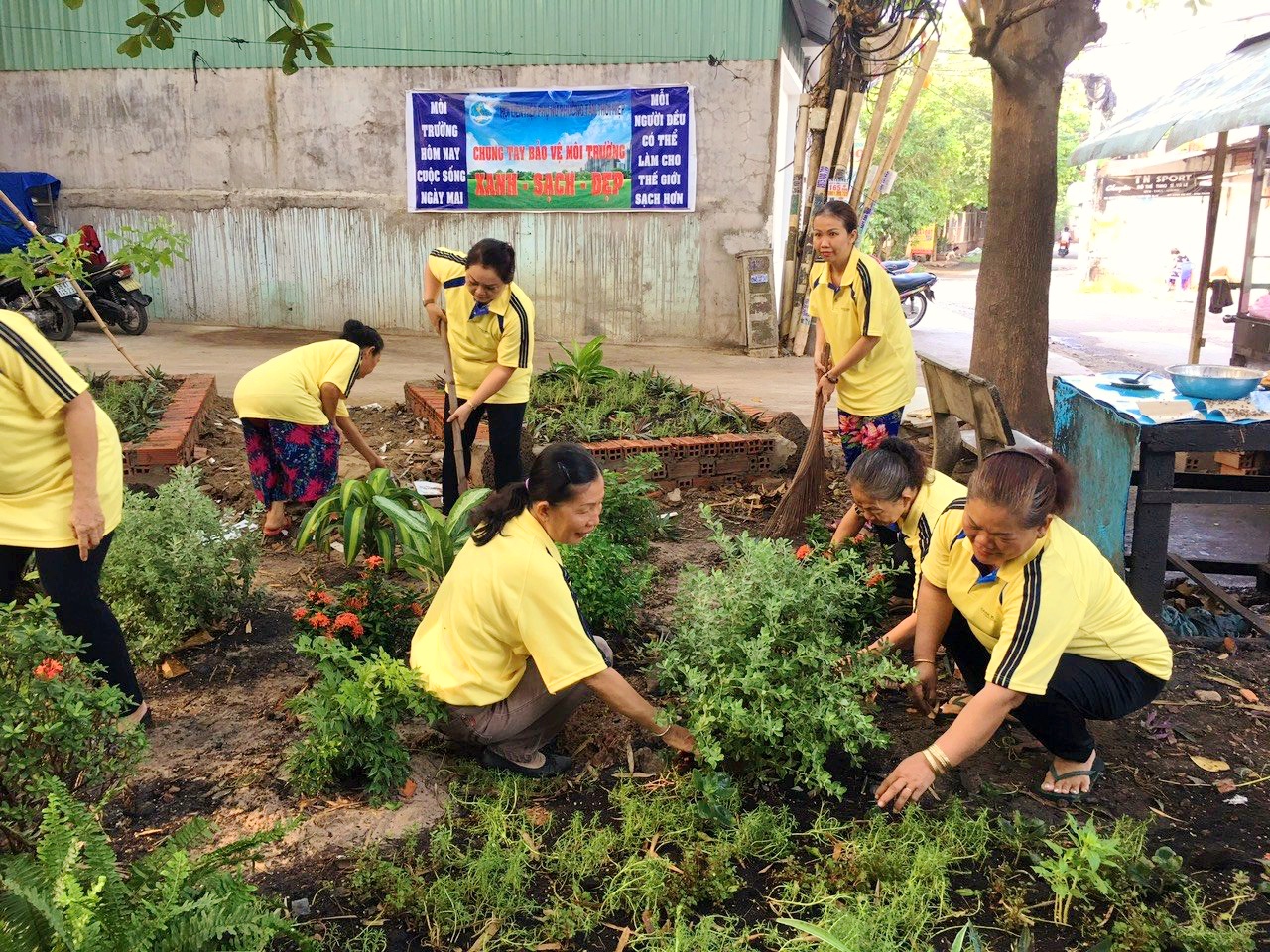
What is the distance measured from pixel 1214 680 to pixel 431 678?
290cm

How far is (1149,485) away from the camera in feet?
14.0

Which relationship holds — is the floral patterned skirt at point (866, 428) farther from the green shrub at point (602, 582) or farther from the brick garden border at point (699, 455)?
the green shrub at point (602, 582)

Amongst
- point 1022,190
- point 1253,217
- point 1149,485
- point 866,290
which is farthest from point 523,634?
point 1253,217

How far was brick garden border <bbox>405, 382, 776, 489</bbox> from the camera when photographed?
5.91 metres

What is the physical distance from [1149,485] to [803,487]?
1.59 meters

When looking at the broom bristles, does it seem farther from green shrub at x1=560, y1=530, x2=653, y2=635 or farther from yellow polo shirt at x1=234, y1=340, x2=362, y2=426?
yellow polo shirt at x1=234, y1=340, x2=362, y2=426

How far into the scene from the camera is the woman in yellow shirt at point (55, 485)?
2.79 m

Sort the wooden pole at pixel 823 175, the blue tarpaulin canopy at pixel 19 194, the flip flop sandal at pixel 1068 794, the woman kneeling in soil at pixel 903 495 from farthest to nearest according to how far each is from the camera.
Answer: the blue tarpaulin canopy at pixel 19 194, the wooden pole at pixel 823 175, the woman kneeling in soil at pixel 903 495, the flip flop sandal at pixel 1068 794

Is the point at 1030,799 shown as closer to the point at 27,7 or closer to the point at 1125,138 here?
the point at 1125,138

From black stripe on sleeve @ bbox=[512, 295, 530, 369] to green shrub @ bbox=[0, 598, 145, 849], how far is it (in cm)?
269

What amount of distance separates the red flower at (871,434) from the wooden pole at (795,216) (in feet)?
19.7

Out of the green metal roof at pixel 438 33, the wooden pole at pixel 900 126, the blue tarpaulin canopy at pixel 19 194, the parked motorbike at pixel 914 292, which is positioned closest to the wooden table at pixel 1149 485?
the wooden pole at pixel 900 126

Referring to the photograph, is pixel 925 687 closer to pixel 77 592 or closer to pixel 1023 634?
pixel 1023 634

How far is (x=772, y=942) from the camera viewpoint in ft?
7.97
